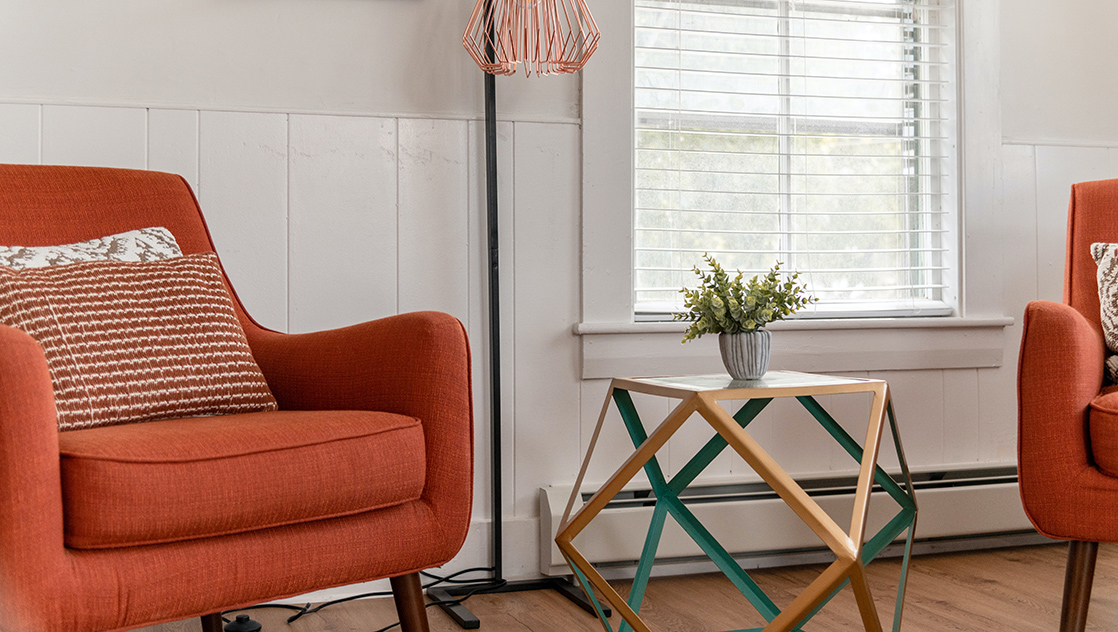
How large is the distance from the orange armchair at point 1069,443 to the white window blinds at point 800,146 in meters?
0.82

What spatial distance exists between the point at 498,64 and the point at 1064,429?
1296 millimetres

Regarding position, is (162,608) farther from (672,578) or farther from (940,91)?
(940,91)

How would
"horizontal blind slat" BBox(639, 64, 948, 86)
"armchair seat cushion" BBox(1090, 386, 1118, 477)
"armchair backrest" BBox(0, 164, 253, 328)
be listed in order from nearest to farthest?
"armchair seat cushion" BBox(1090, 386, 1118, 477) → "armchair backrest" BBox(0, 164, 253, 328) → "horizontal blind slat" BBox(639, 64, 948, 86)

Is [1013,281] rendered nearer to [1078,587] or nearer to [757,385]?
[1078,587]

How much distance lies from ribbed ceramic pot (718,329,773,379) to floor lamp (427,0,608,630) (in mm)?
579

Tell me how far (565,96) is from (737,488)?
3.45 ft

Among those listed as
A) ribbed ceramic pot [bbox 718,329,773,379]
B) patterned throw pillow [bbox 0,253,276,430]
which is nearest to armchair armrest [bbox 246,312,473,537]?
patterned throw pillow [bbox 0,253,276,430]

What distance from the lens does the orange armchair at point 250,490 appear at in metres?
1.03

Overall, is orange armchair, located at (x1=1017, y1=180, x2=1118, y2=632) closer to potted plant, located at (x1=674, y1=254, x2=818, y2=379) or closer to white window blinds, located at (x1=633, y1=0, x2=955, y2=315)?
potted plant, located at (x1=674, y1=254, x2=818, y2=379)

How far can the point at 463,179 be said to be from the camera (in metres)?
2.15

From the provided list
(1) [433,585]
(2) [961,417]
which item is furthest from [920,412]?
(1) [433,585]

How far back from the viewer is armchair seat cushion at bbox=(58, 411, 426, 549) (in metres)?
1.06

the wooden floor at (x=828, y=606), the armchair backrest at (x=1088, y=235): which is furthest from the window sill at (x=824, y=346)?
the wooden floor at (x=828, y=606)

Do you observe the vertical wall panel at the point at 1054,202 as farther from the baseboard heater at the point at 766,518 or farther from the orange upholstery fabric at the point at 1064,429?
the orange upholstery fabric at the point at 1064,429
